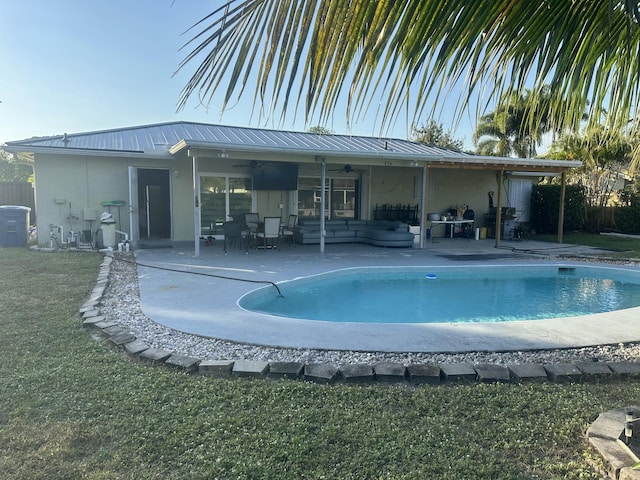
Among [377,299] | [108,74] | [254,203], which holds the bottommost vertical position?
[377,299]

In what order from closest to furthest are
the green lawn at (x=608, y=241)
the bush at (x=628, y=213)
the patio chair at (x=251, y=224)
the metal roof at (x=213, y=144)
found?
the metal roof at (x=213, y=144), the green lawn at (x=608, y=241), the patio chair at (x=251, y=224), the bush at (x=628, y=213)

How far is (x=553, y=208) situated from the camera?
18.3 m

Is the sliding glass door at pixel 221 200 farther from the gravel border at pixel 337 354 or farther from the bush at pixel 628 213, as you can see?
the bush at pixel 628 213

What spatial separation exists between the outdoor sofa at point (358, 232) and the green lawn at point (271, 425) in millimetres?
9898

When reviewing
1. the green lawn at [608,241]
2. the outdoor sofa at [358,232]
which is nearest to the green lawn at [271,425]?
the outdoor sofa at [358,232]

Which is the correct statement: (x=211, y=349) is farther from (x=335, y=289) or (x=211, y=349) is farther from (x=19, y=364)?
(x=335, y=289)

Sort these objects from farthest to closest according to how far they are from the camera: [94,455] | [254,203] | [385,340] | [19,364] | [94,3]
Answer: [254,203] → [385,340] → [19,364] → [94,455] → [94,3]

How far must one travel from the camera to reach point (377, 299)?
852 cm

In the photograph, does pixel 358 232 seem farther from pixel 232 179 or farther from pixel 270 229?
pixel 232 179

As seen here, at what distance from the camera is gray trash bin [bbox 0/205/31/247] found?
38.4 ft

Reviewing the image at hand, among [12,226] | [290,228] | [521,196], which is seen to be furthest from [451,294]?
[521,196]

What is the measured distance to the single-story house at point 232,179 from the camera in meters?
11.8

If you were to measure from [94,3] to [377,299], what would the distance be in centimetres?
715

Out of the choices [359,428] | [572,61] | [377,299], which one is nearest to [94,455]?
[359,428]
